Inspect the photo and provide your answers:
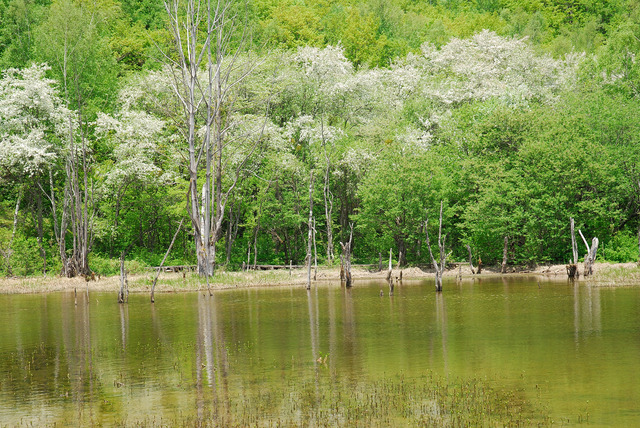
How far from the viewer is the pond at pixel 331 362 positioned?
1325 centimetres

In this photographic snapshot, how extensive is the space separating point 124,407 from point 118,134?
41.1 m

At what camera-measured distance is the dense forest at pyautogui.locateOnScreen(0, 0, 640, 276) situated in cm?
4738

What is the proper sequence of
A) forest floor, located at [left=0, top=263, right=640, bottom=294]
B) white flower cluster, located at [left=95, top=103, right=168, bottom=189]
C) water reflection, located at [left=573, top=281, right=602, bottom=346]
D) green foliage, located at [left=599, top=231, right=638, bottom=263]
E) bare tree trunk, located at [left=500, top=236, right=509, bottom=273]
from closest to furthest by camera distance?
water reflection, located at [left=573, top=281, right=602, bottom=346], forest floor, located at [left=0, top=263, right=640, bottom=294], green foliage, located at [left=599, top=231, right=638, bottom=263], bare tree trunk, located at [left=500, top=236, right=509, bottom=273], white flower cluster, located at [left=95, top=103, right=168, bottom=189]

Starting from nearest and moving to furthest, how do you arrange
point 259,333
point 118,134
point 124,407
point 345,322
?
point 124,407, point 259,333, point 345,322, point 118,134

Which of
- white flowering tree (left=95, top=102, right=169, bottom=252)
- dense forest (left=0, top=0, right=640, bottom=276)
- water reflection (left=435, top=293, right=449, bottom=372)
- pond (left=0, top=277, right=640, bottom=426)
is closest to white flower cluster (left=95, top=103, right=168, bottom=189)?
white flowering tree (left=95, top=102, right=169, bottom=252)

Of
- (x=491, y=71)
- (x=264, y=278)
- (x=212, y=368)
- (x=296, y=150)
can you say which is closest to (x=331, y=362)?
(x=212, y=368)

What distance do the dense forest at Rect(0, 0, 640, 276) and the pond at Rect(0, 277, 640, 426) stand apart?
16306 mm

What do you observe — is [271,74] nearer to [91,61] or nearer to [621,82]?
[91,61]

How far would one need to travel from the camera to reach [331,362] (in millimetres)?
17922

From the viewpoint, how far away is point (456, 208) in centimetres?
5047

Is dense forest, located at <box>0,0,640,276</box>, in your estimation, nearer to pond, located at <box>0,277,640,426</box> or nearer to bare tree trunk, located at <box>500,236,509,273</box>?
bare tree trunk, located at <box>500,236,509,273</box>

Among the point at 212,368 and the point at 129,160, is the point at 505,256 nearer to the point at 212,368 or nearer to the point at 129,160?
the point at 129,160

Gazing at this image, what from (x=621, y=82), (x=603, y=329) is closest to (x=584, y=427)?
(x=603, y=329)

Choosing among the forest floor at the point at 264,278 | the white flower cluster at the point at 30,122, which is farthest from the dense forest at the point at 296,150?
the forest floor at the point at 264,278
